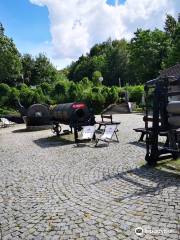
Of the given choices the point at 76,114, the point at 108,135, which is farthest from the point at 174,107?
the point at 76,114

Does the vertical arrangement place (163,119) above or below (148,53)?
below

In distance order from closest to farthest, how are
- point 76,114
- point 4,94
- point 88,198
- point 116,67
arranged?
point 88,198 → point 76,114 → point 4,94 → point 116,67

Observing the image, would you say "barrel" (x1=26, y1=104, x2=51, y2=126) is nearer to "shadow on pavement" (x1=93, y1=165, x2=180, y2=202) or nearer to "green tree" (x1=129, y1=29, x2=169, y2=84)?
"shadow on pavement" (x1=93, y1=165, x2=180, y2=202)

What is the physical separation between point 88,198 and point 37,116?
55.1ft

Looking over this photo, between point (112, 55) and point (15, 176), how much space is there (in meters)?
76.5

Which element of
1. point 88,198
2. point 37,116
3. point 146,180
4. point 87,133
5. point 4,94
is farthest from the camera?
point 4,94

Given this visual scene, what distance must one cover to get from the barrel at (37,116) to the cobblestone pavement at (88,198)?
11.9 meters

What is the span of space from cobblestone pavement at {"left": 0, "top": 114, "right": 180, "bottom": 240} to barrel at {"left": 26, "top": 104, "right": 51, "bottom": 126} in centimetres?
1185

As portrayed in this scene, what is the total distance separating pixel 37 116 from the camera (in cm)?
2303

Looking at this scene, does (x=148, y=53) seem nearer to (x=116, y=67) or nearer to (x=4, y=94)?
(x=116, y=67)

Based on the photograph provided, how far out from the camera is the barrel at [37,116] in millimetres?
23016

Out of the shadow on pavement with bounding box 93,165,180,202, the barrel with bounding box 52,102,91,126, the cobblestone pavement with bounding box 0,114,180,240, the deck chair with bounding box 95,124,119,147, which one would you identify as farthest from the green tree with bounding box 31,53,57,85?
the shadow on pavement with bounding box 93,165,180,202

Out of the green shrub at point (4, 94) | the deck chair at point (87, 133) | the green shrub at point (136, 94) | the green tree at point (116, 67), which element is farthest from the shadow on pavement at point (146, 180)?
the green tree at point (116, 67)

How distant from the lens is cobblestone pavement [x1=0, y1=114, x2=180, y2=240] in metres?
5.16
